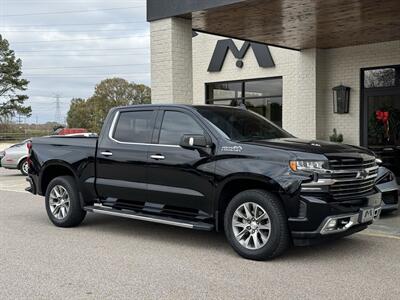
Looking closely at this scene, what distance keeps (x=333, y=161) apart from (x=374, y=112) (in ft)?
27.6

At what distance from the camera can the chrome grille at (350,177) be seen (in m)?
6.03

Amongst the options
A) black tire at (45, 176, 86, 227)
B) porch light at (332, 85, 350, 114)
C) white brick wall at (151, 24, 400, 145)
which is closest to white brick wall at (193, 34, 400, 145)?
white brick wall at (151, 24, 400, 145)

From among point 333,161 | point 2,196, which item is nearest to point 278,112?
point 2,196

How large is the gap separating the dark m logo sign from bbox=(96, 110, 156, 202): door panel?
8.68 m

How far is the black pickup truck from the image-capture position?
5.98 meters

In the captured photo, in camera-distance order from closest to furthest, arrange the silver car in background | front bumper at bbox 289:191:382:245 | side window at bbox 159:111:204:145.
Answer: front bumper at bbox 289:191:382:245, side window at bbox 159:111:204:145, the silver car in background

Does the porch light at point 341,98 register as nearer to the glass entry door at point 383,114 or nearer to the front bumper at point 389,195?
the glass entry door at point 383,114

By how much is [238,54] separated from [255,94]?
1330mm

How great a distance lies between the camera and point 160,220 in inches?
276

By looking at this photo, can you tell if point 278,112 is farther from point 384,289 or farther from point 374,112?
point 384,289

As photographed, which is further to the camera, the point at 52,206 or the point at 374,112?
the point at 374,112

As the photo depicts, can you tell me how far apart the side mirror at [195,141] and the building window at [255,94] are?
31.3ft

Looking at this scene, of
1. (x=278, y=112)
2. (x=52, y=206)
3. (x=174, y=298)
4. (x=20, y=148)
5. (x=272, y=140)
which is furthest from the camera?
(x=20, y=148)

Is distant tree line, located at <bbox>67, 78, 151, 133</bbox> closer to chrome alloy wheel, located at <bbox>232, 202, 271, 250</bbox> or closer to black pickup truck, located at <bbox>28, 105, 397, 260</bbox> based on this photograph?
black pickup truck, located at <bbox>28, 105, 397, 260</bbox>
